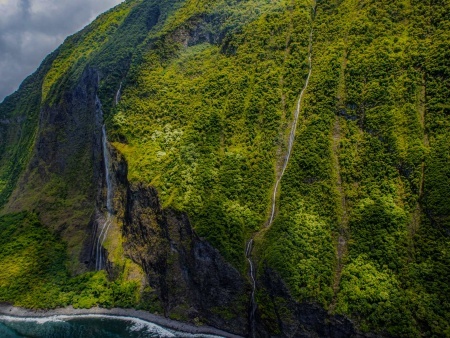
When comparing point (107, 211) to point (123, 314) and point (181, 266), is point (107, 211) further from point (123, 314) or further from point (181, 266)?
point (181, 266)

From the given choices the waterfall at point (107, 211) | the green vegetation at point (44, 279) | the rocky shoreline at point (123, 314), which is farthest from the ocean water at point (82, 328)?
the waterfall at point (107, 211)

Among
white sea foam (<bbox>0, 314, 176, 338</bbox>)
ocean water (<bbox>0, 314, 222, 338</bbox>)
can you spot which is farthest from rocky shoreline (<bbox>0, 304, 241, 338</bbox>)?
ocean water (<bbox>0, 314, 222, 338</bbox>)

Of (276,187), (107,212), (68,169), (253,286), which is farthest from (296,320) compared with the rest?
(68,169)

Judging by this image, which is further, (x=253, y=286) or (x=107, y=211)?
(x=107, y=211)

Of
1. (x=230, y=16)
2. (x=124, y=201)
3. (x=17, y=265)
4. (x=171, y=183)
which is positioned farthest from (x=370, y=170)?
(x=17, y=265)

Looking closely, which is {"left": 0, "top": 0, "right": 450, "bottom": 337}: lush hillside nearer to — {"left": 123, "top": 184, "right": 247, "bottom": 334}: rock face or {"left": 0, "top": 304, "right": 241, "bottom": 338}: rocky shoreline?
{"left": 123, "top": 184, "right": 247, "bottom": 334}: rock face
